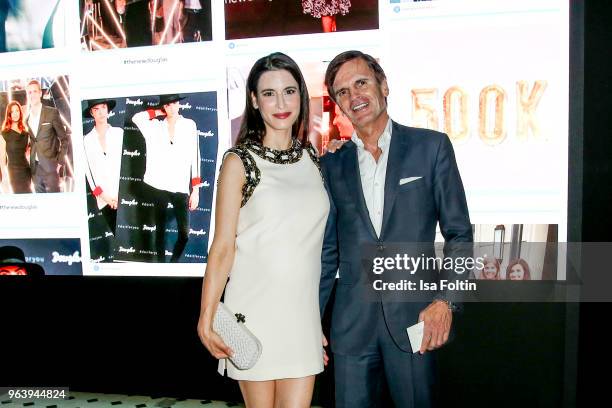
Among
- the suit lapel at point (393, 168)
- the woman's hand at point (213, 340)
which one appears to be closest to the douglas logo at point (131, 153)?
the woman's hand at point (213, 340)

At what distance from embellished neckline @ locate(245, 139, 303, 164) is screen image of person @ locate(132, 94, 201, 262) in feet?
4.32

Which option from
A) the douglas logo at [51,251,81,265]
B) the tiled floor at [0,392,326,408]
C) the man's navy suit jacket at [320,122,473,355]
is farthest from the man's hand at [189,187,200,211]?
the man's navy suit jacket at [320,122,473,355]

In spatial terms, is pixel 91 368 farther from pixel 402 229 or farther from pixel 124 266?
pixel 402 229

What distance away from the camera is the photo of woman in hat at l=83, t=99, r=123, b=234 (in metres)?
3.29

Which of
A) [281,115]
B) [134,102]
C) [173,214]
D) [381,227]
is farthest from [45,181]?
[381,227]

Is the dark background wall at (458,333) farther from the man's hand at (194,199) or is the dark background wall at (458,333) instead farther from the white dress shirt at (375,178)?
the white dress shirt at (375,178)

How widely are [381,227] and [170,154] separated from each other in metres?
1.72

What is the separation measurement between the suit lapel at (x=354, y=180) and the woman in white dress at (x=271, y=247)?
4.2 inches

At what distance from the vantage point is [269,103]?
6.35 ft

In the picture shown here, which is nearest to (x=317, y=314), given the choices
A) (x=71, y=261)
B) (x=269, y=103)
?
(x=269, y=103)

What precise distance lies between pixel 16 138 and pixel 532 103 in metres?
3.11

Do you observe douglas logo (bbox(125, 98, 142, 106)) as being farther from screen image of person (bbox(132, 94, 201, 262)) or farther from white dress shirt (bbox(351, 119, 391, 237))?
white dress shirt (bbox(351, 119, 391, 237))

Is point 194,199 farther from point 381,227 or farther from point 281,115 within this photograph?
point 381,227

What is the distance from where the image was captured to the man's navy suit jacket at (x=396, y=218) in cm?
191
